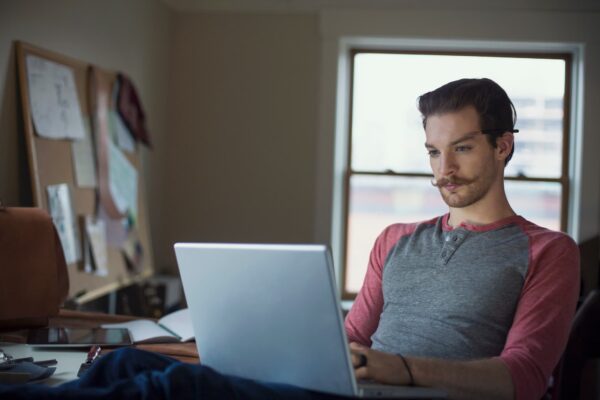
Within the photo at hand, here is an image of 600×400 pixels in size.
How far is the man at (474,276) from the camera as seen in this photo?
50.3 inches

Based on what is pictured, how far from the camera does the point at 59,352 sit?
154 centimetres

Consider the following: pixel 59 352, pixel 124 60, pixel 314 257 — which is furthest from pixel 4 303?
pixel 124 60

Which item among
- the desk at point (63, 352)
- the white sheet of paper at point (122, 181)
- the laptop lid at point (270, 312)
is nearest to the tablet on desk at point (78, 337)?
the desk at point (63, 352)

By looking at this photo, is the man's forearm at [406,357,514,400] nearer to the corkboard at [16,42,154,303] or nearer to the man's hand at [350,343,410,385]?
the man's hand at [350,343,410,385]

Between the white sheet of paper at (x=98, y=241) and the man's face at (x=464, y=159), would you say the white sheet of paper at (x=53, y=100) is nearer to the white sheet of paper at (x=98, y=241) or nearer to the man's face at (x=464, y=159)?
the white sheet of paper at (x=98, y=241)

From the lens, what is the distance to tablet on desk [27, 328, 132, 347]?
157 cm

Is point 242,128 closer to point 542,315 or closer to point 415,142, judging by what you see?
point 415,142

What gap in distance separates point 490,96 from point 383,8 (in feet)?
7.83

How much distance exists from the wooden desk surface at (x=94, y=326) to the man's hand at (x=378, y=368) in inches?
18.4

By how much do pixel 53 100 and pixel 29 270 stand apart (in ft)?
3.50

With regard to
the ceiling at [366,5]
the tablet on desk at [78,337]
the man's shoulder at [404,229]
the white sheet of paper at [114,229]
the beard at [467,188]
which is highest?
the ceiling at [366,5]

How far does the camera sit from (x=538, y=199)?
385 cm

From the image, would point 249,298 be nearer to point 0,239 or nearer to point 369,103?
point 0,239

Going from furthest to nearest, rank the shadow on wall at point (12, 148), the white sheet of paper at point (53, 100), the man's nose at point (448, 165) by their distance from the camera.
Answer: the white sheet of paper at point (53, 100), the shadow on wall at point (12, 148), the man's nose at point (448, 165)
